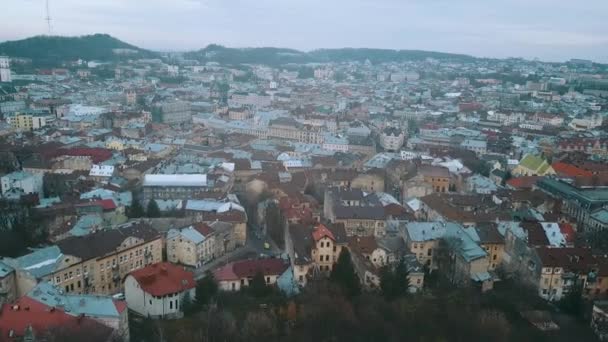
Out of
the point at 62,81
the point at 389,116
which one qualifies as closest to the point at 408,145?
the point at 389,116

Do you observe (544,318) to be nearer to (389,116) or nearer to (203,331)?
(203,331)

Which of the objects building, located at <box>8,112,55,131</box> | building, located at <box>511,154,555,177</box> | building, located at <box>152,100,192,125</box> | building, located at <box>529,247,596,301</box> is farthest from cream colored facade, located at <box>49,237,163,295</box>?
building, located at <box>152,100,192,125</box>

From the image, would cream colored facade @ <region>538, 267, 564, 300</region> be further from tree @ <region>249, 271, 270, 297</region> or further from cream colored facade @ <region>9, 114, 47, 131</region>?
cream colored facade @ <region>9, 114, 47, 131</region>

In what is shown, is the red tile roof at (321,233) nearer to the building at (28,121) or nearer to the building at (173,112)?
the building at (28,121)

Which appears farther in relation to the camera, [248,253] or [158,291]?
[248,253]

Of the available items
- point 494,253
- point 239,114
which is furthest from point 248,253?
point 239,114

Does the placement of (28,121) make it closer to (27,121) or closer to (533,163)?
(27,121)
